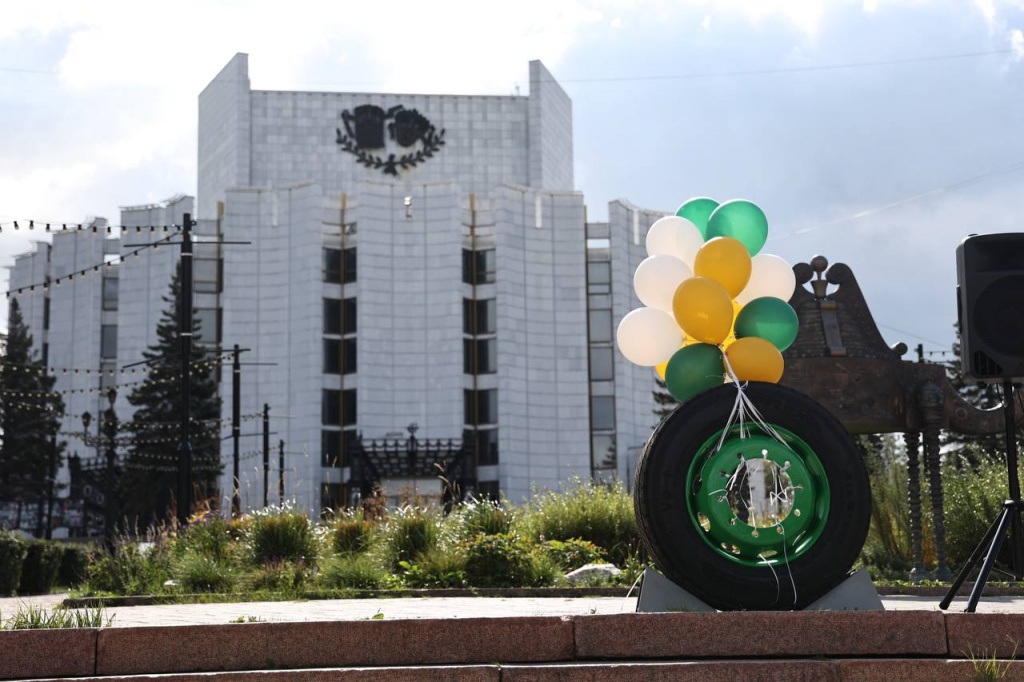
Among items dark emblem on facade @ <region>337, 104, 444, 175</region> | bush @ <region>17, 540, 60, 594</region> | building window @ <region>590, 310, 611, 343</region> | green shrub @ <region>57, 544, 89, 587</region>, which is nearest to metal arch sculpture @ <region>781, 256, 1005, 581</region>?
bush @ <region>17, 540, 60, 594</region>

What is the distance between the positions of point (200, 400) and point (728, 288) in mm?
53197

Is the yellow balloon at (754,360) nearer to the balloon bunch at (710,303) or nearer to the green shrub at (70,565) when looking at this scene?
the balloon bunch at (710,303)

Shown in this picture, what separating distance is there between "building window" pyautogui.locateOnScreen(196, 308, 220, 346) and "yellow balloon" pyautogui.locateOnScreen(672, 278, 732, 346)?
200 feet

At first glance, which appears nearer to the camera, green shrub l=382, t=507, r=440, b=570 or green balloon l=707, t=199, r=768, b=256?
green balloon l=707, t=199, r=768, b=256

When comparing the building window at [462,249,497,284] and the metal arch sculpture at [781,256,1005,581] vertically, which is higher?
the building window at [462,249,497,284]

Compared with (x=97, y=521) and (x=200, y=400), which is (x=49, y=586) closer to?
(x=200, y=400)

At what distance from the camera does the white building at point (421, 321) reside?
202 feet

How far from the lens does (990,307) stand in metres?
6.02

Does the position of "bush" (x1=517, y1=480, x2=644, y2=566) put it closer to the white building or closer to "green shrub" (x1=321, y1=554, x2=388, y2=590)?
"green shrub" (x1=321, y1=554, x2=388, y2=590)

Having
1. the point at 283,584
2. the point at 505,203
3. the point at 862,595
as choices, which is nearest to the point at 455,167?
the point at 505,203

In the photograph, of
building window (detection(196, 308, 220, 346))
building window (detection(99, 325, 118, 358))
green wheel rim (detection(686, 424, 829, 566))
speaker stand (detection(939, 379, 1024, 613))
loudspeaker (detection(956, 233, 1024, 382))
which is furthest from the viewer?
building window (detection(99, 325, 118, 358))

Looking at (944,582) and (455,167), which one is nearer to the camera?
(944,582)

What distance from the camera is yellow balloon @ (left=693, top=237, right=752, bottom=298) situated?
699 centimetres

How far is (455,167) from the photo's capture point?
7838 cm
